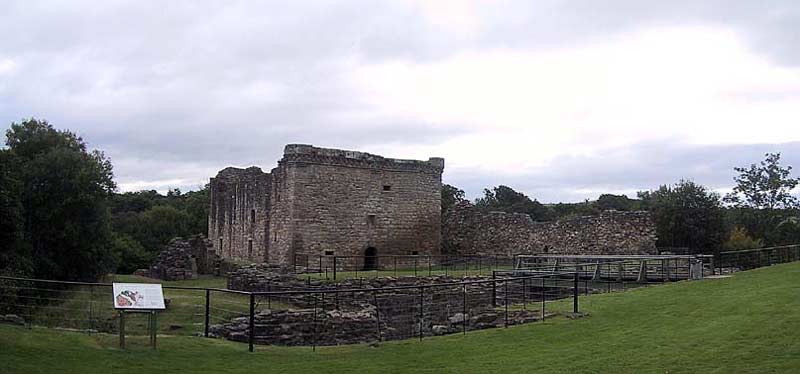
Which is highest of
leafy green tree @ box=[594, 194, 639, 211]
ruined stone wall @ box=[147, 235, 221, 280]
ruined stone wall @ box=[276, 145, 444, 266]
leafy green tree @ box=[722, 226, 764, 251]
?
leafy green tree @ box=[594, 194, 639, 211]

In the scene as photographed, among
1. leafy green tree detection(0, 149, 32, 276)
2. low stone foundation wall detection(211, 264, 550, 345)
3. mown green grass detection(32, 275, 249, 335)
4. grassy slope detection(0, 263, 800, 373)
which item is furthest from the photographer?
leafy green tree detection(0, 149, 32, 276)

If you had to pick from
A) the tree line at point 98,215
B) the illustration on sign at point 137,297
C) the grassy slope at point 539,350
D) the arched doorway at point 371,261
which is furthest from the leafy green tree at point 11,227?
the arched doorway at point 371,261

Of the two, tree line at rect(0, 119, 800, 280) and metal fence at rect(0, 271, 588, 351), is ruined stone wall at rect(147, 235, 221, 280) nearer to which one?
tree line at rect(0, 119, 800, 280)

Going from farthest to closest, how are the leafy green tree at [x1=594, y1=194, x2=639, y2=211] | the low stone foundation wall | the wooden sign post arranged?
1. the leafy green tree at [x1=594, y1=194, x2=639, y2=211]
2. the low stone foundation wall
3. the wooden sign post

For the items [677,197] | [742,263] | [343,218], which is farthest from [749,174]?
[343,218]

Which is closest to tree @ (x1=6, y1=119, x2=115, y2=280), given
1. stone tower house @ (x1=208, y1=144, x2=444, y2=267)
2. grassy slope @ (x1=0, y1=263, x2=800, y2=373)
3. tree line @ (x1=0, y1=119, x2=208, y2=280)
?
tree line @ (x1=0, y1=119, x2=208, y2=280)

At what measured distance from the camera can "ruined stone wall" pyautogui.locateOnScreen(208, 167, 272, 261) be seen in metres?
36.3

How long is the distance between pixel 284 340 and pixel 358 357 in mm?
5461

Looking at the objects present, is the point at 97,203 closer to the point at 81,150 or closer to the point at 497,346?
the point at 81,150

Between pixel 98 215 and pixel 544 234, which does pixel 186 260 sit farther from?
pixel 544 234

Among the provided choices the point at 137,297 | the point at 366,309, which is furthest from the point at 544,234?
the point at 137,297

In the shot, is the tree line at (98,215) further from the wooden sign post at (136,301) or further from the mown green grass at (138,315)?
the wooden sign post at (136,301)

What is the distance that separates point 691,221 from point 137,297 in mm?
36945

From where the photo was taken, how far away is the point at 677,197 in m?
44.7
